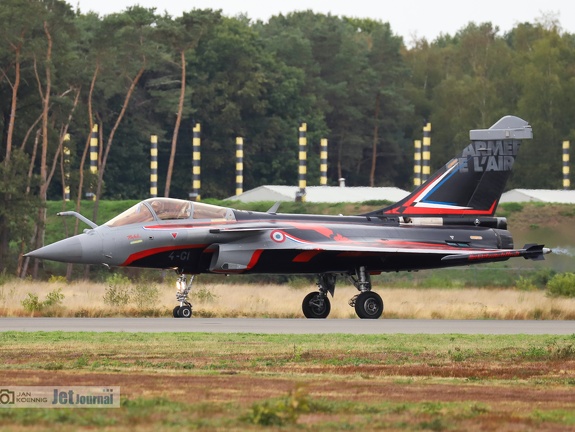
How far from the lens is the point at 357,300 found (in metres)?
26.9

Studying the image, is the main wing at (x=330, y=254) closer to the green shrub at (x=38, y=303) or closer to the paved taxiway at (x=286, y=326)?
the paved taxiway at (x=286, y=326)

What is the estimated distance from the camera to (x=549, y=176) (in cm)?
8381

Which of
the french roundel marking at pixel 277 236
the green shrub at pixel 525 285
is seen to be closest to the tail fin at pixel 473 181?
the french roundel marking at pixel 277 236

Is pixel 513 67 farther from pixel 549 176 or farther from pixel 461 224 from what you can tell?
pixel 461 224

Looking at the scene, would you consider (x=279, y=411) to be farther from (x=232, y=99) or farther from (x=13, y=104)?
(x=232, y=99)

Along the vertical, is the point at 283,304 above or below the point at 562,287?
below

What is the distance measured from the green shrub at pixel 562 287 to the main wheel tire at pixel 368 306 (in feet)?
25.0

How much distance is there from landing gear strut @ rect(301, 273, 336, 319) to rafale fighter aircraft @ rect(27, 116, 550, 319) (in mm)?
20

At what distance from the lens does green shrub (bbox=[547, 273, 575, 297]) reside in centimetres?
3346

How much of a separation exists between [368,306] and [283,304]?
3.02 meters

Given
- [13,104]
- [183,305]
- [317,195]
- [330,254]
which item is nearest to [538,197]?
[317,195]

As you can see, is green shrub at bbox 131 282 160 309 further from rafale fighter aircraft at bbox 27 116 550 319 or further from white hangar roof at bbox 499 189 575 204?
white hangar roof at bbox 499 189 575 204

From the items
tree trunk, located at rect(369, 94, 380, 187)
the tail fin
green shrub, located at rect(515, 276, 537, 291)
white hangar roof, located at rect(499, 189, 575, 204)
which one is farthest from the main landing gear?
tree trunk, located at rect(369, 94, 380, 187)

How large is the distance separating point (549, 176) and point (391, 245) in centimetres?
5855
